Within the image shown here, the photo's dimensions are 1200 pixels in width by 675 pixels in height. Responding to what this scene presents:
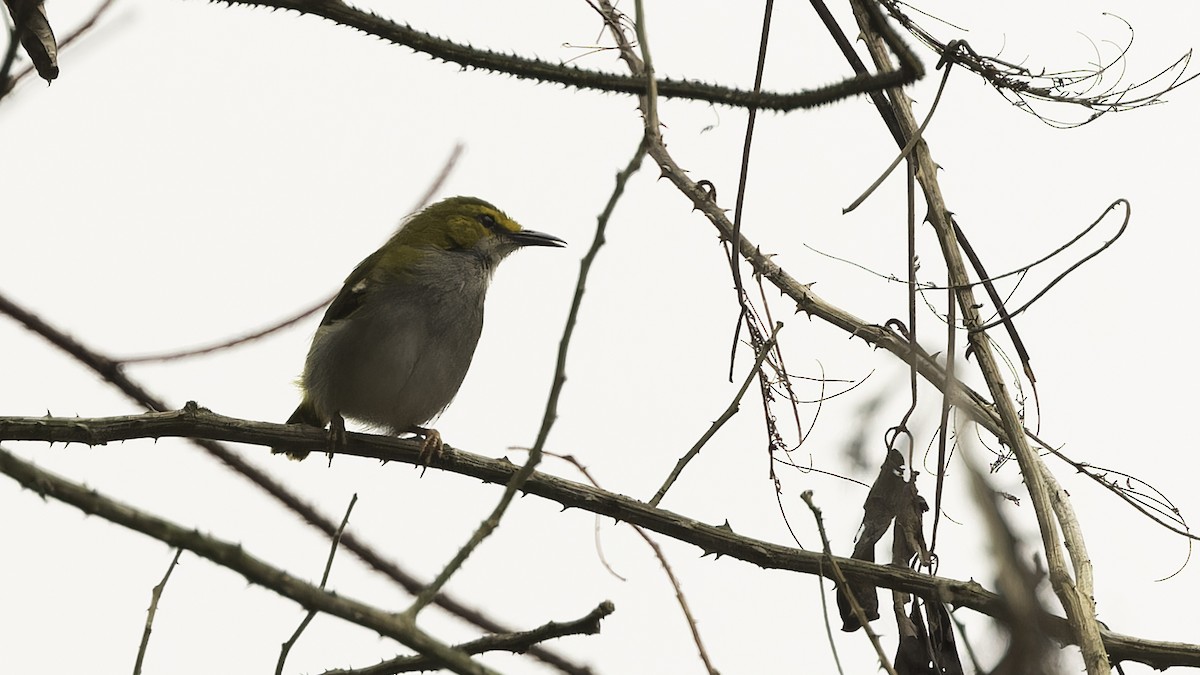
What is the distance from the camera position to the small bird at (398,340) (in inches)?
211

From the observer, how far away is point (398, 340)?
17.7ft

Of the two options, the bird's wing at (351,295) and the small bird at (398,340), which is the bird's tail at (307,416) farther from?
the bird's wing at (351,295)

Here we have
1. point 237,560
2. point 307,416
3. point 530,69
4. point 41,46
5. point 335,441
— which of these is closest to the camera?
point 237,560

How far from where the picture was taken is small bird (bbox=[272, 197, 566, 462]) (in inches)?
211

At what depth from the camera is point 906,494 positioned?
3.53 m

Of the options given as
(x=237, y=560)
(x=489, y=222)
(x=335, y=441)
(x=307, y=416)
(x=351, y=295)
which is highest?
(x=489, y=222)

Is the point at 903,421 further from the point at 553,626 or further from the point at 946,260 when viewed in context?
the point at 553,626

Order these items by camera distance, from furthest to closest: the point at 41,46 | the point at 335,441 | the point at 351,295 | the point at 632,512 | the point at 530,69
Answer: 1. the point at 351,295
2. the point at 335,441
3. the point at 632,512
4. the point at 530,69
5. the point at 41,46

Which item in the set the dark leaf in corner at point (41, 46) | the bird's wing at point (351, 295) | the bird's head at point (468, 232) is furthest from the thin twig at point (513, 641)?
the bird's head at point (468, 232)

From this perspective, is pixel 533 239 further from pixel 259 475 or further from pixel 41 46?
pixel 41 46

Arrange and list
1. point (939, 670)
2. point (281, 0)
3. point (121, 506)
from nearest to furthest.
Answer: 1. point (121, 506)
2. point (281, 0)
3. point (939, 670)

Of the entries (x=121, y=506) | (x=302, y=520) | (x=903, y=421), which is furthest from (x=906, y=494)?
(x=121, y=506)

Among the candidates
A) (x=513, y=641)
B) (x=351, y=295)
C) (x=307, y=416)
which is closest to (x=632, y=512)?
(x=513, y=641)

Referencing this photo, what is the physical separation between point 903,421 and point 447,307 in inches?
103
